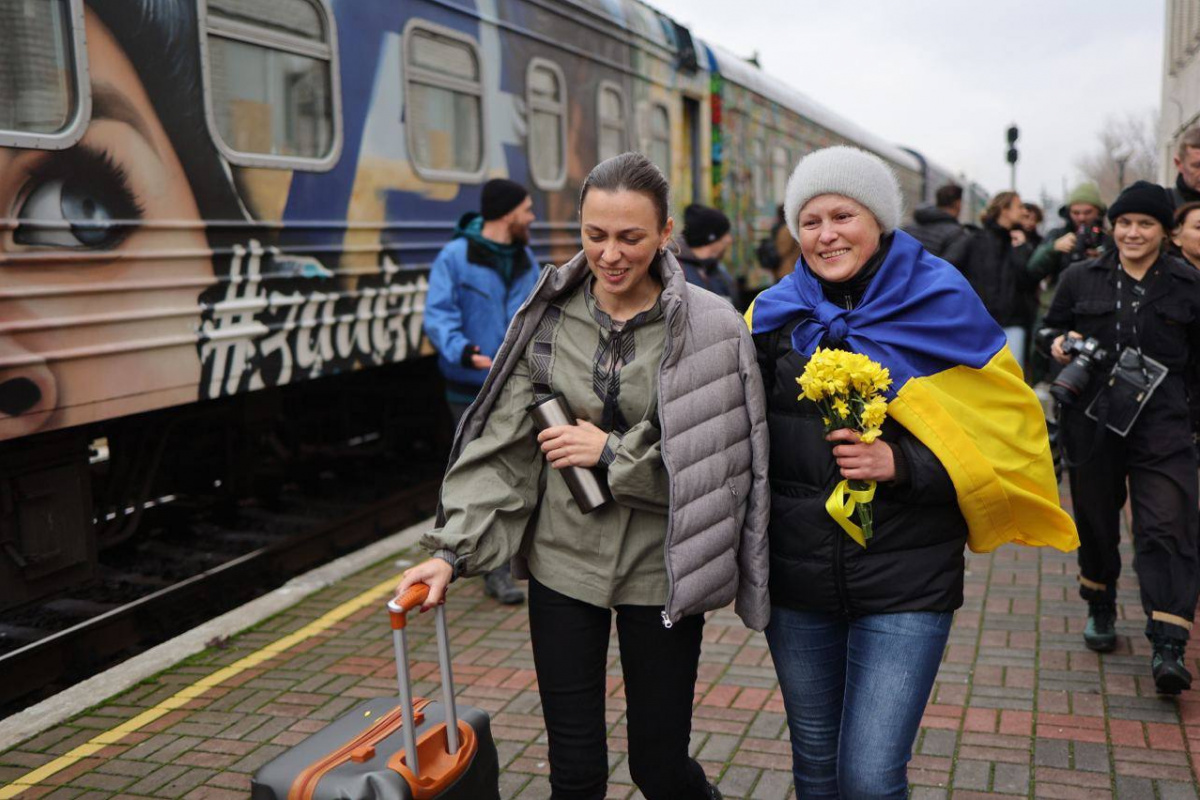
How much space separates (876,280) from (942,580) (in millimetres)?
638

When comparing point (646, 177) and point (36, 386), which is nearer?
point (646, 177)

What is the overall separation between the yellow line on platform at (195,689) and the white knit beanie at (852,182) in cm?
300

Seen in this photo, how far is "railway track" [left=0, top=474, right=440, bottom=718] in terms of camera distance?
466 centimetres

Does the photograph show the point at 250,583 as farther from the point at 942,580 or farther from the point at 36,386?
the point at 942,580

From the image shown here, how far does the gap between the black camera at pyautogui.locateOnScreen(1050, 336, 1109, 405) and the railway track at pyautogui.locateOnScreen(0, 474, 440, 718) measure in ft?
12.8

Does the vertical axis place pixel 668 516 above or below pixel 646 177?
below

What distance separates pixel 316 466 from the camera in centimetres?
852

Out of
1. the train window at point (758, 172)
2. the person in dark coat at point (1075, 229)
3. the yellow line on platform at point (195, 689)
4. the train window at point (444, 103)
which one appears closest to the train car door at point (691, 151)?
the train window at point (758, 172)

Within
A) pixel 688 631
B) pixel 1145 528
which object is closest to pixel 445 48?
pixel 1145 528

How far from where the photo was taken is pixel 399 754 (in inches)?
85.2

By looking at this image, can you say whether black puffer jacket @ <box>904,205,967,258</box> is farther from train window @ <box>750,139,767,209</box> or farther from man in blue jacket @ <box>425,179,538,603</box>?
train window @ <box>750,139,767,209</box>

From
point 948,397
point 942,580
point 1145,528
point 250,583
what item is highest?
point 948,397

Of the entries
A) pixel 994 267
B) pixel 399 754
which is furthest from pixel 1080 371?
pixel 994 267

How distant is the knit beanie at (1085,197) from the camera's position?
6820 mm
